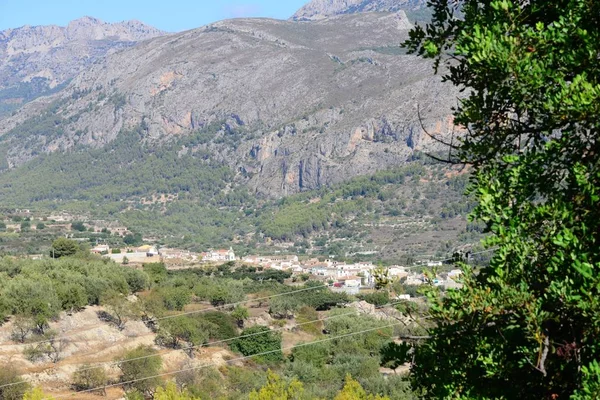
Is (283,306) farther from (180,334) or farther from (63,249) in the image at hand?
(63,249)

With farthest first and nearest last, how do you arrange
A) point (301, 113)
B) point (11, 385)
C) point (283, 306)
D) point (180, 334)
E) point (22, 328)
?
point (301, 113), point (283, 306), point (180, 334), point (22, 328), point (11, 385)

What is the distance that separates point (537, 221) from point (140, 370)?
24.5 metres

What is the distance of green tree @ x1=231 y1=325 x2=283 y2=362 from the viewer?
113ft

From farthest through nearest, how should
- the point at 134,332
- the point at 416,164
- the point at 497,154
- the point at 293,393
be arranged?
1. the point at 416,164
2. the point at 134,332
3. the point at 293,393
4. the point at 497,154

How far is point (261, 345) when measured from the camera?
114ft

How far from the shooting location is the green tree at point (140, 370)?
1046 inches

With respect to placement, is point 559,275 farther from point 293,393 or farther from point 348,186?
point 348,186

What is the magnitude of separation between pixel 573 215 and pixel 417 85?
15221 centimetres

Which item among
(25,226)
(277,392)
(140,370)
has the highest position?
(277,392)

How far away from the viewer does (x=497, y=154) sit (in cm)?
525

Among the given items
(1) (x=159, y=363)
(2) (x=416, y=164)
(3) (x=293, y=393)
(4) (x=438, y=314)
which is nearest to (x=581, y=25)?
(4) (x=438, y=314)

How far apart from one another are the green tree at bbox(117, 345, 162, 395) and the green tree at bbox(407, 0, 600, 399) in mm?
22962

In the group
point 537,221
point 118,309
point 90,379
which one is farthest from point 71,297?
point 537,221

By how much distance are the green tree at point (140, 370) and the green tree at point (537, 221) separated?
22962 millimetres
